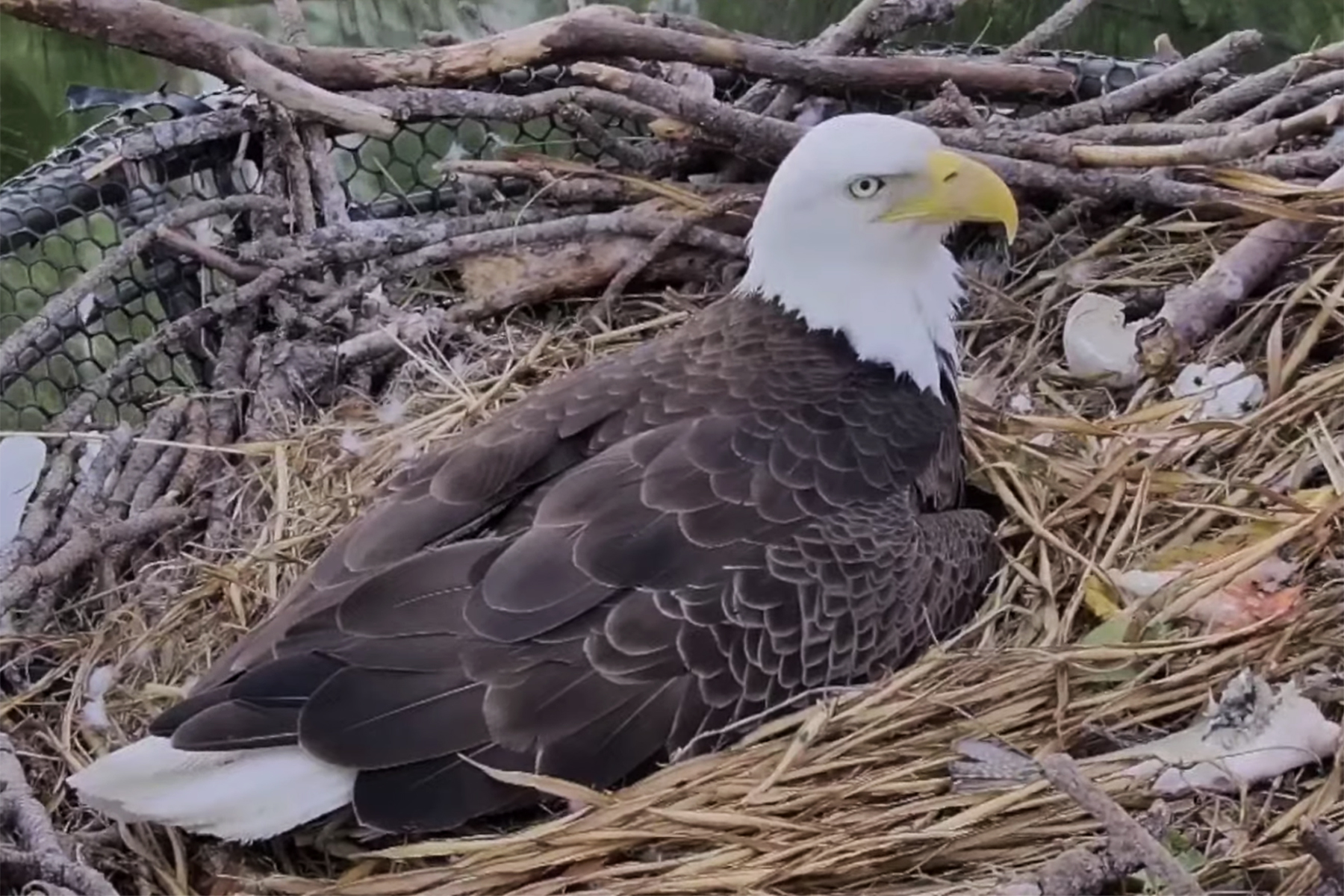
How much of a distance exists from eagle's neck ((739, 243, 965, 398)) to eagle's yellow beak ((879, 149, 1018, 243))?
0.10 m

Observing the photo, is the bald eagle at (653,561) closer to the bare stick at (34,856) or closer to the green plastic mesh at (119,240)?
the bare stick at (34,856)

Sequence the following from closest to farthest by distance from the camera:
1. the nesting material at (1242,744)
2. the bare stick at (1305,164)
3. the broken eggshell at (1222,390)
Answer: the nesting material at (1242,744) < the broken eggshell at (1222,390) < the bare stick at (1305,164)

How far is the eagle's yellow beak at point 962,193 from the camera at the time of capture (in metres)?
2.21

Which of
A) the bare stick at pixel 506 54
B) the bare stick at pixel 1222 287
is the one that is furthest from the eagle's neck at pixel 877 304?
the bare stick at pixel 506 54

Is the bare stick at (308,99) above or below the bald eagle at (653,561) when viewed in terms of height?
above

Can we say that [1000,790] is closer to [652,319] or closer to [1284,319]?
[1284,319]

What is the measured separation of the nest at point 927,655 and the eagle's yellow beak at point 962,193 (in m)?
0.33

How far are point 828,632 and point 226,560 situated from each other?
0.90 m

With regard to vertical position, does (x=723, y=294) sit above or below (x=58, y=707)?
above

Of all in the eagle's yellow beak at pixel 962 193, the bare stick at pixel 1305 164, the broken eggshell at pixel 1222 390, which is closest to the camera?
the eagle's yellow beak at pixel 962 193

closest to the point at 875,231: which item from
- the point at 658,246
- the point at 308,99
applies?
the point at 658,246

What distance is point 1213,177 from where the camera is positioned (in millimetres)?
2643

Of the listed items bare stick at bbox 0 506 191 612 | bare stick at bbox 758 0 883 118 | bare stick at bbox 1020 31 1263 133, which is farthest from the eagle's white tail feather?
bare stick at bbox 1020 31 1263 133

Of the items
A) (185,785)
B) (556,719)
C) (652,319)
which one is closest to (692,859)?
(556,719)
